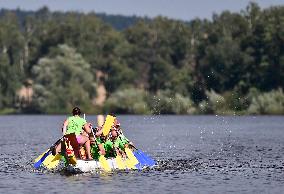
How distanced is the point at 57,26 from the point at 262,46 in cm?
3397

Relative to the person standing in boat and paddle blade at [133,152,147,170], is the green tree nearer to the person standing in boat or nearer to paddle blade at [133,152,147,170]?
paddle blade at [133,152,147,170]

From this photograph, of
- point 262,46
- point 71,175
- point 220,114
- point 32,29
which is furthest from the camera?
point 32,29

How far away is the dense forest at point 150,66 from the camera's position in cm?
13238

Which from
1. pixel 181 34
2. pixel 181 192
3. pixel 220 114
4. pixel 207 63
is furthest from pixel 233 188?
pixel 181 34

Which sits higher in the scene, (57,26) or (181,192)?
(57,26)

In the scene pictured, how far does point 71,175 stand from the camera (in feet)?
128

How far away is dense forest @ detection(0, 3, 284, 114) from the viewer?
434ft

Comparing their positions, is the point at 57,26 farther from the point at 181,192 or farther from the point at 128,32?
the point at 181,192

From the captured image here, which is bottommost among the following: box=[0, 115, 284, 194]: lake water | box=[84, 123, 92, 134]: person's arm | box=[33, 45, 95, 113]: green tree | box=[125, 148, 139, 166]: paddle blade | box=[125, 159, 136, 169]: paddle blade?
box=[0, 115, 284, 194]: lake water

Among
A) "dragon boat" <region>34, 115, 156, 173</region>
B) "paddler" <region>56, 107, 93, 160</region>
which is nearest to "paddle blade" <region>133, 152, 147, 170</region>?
"dragon boat" <region>34, 115, 156, 173</region>

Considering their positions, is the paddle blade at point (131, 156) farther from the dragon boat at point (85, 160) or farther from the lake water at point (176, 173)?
the lake water at point (176, 173)

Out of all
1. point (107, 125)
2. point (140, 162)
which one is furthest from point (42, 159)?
point (140, 162)

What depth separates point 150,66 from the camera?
15050 cm

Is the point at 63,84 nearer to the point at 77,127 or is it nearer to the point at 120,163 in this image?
the point at 120,163
